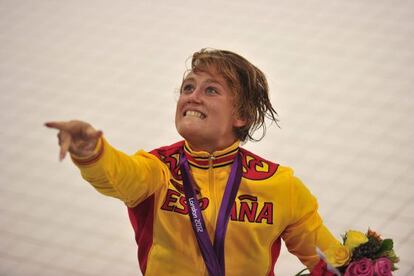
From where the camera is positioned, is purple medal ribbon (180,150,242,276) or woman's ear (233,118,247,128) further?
woman's ear (233,118,247,128)

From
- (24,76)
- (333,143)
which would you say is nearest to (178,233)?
(333,143)

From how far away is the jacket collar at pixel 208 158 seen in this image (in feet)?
4.65

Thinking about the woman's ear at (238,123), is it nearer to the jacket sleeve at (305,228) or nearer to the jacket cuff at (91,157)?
the jacket sleeve at (305,228)

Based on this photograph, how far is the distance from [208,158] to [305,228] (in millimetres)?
297

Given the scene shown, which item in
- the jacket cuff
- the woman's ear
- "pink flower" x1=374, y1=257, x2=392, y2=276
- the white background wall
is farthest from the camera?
the white background wall

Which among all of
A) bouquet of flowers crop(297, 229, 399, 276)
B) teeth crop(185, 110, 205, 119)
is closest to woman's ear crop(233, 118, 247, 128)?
teeth crop(185, 110, 205, 119)

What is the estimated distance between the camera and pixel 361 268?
1.33 meters

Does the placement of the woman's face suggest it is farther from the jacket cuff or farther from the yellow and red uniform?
the jacket cuff

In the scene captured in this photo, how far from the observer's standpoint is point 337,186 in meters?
2.46

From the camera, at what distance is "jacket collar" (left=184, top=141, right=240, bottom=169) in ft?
4.65

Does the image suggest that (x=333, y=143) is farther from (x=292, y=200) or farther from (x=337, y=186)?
(x=292, y=200)

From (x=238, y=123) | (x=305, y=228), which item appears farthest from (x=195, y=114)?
(x=305, y=228)

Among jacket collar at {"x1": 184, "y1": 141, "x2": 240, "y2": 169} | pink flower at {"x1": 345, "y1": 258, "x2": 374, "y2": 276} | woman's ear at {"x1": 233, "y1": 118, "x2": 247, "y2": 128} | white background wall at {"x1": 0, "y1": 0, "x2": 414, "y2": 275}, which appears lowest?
pink flower at {"x1": 345, "y1": 258, "x2": 374, "y2": 276}

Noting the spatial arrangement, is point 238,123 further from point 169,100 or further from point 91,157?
point 169,100
